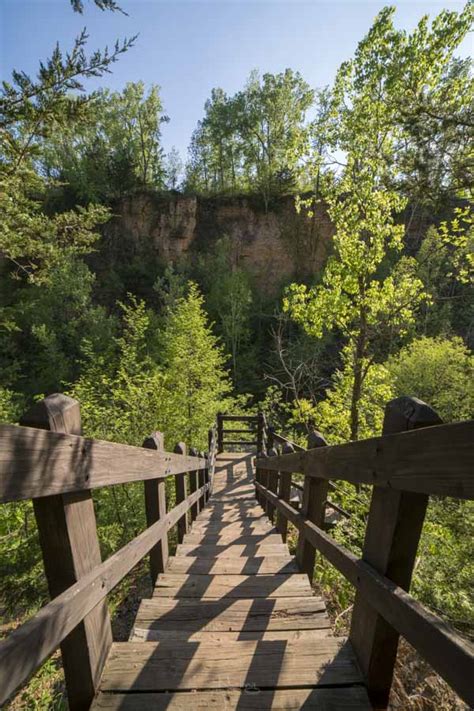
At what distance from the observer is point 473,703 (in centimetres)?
70

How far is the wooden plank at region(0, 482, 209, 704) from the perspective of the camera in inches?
29.1

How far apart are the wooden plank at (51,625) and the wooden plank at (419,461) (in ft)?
3.57

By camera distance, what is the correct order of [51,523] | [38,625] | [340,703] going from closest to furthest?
[38,625] < [51,523] < [340,703]

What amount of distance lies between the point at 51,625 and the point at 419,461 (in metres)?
1.15

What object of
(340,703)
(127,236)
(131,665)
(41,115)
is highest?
(127,236)

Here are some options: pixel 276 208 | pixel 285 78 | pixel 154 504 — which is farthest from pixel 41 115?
pixel 285 78

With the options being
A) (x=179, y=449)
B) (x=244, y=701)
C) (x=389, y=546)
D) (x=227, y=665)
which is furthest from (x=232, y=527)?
(x=389, y=546)

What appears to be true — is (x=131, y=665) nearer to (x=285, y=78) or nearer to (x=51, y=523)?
(x=51, y=523)

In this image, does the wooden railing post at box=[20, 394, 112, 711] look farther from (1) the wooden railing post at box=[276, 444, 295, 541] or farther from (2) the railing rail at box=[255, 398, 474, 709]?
(1) the wooden railing post at box=[276, 444, 295, 541]

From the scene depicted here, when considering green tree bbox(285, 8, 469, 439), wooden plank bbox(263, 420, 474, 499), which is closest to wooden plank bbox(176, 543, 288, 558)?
wooden plank bbox(263, 420, 474, 499)

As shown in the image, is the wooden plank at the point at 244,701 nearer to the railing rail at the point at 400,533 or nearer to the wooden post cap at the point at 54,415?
the railing rail at the point at 400,533

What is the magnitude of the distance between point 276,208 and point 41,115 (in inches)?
1073

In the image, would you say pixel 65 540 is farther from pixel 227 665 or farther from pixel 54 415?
pixel 227 665

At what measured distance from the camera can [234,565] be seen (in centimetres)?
284
